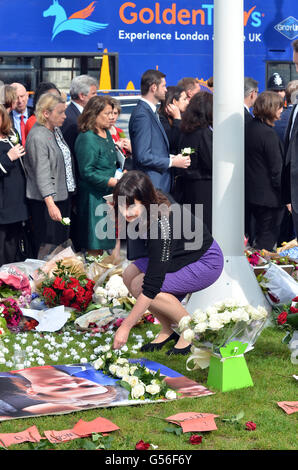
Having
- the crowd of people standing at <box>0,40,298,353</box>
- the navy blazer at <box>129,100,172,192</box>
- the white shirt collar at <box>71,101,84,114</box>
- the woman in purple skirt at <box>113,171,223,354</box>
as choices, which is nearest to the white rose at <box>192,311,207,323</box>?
the woman in purple skirt at <box>113,171,223,354</box>

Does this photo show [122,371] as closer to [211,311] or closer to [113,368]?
[113,368]

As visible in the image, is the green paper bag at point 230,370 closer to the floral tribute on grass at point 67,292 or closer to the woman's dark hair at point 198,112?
the floral tribute on grass at point 67,292

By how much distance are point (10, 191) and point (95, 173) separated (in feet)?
2.75

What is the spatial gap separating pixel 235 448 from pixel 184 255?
2.11 metres

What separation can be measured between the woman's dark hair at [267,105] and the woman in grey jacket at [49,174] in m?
1.86

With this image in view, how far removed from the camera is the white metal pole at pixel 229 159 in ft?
21.5

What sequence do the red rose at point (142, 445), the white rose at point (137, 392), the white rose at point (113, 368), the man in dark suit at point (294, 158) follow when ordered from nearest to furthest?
the red rose at point (142, 445)
the white rose at point (137, 392)
the white rose at point (113, 368)
the man in dark suit at point (294, 158)

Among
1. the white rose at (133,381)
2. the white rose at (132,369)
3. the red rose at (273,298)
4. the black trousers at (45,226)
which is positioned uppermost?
the black trousers at (45,226)

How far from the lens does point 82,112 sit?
27.4ft

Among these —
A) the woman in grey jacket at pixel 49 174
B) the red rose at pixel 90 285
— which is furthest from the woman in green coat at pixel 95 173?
the red rose at pixel 90 285

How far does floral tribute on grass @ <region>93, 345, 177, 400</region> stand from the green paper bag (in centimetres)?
34

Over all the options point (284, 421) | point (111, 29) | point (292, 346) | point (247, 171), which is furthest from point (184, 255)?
point (111, 29)

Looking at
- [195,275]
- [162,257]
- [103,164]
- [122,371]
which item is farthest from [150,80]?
[122,371]

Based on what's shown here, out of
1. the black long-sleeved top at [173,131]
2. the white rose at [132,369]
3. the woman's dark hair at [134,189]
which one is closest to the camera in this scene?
the white rose at [132,369]
